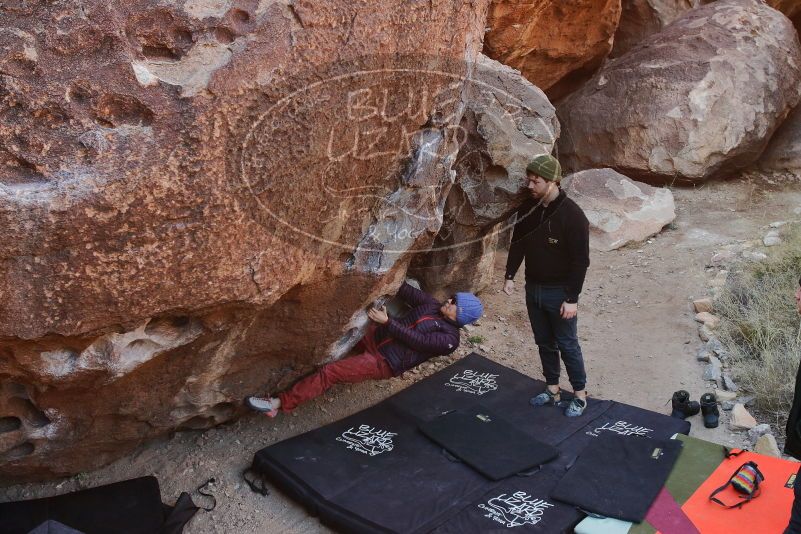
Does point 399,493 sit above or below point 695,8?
below

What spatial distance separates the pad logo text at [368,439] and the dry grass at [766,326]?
208cm

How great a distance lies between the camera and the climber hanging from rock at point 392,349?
3957mm

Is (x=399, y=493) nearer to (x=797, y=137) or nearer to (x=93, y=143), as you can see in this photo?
(x=93, y=143)

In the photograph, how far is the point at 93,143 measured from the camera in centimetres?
245

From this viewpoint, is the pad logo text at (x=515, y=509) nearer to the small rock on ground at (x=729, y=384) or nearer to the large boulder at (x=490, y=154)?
the small rock on ground at (x=729, y=384)

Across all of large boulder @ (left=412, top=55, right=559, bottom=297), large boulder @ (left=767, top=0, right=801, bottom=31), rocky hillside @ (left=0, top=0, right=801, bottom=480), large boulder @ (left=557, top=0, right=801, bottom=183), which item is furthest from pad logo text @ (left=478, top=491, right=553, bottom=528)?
large boulder @ (left=767, top=0, right=801, bottom=31)

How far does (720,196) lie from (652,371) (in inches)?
129

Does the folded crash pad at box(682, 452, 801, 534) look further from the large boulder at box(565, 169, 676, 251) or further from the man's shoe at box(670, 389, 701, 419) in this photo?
the large boulder at box(565, 169, 676, 251)

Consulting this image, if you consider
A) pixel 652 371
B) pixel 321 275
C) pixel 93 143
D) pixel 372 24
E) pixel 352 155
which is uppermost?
pixel 372 24

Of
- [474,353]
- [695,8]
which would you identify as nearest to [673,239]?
[474,353]

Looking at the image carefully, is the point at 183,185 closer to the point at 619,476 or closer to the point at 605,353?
the point at 619,476

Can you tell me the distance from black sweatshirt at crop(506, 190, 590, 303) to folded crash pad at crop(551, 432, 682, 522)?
776 millimetres

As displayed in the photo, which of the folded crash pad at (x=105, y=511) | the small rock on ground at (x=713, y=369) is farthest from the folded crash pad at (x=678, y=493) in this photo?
the folded crash pad at (x=105, y=511)

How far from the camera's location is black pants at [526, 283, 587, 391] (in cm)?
407
